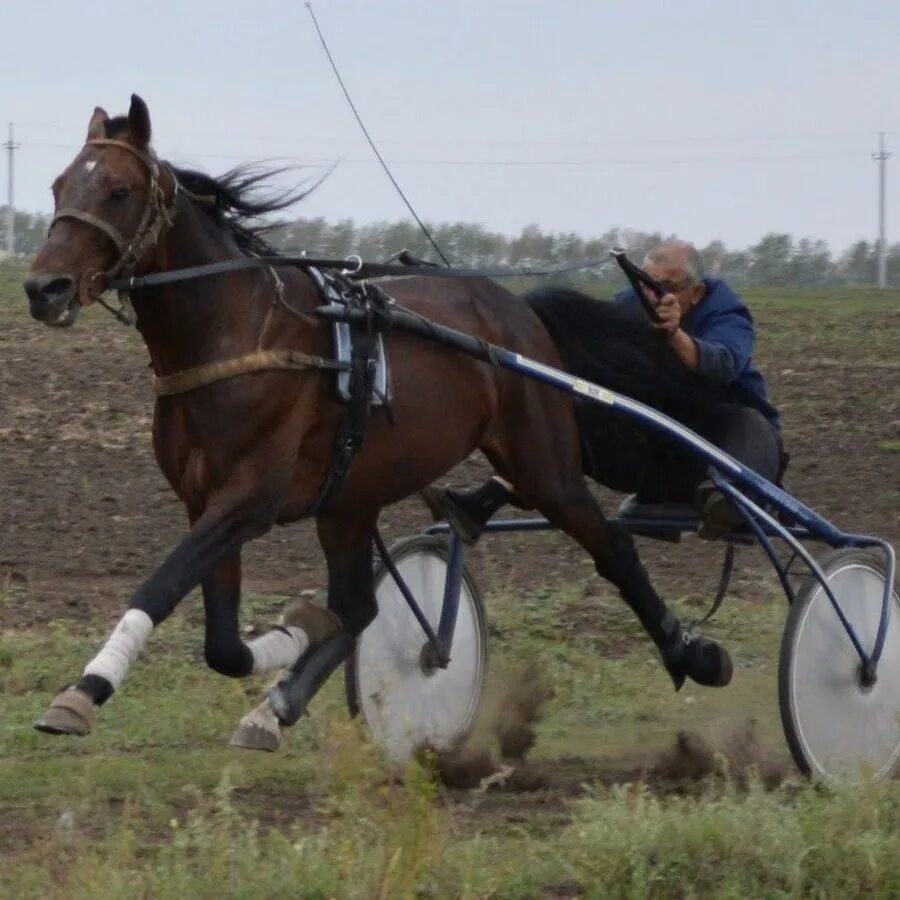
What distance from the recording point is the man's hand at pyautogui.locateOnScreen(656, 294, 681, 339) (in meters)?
6.57

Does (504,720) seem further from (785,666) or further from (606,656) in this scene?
(606,656)

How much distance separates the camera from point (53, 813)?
5.63 meters

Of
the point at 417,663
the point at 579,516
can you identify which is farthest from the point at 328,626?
the point at 579,516

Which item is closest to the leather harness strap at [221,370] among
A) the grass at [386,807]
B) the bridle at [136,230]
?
the bridle at [136,230]

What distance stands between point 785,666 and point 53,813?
7.57 feet

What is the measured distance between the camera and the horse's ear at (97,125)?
18.1ft

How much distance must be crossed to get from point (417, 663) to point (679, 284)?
1586 millimetres

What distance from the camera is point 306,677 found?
20.2 feet

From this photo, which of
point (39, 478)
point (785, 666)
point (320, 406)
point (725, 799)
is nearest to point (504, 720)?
point (785, 666)

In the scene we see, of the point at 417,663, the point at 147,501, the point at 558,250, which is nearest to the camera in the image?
the point at 417,663

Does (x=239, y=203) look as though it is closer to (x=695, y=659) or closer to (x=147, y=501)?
(x=695, y=659)

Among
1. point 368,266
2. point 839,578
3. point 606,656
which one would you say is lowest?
point 606,656

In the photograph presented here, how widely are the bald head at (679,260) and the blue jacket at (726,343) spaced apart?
7cm

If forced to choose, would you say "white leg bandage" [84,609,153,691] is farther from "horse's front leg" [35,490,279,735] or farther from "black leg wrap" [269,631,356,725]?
"black leg wrap" [269,631,356,725]
